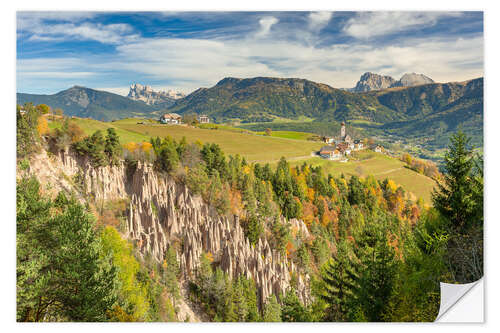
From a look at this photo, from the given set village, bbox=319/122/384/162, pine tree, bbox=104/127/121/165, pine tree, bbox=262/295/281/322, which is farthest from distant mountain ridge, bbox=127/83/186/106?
pine tree, bbox=262/295/281/322

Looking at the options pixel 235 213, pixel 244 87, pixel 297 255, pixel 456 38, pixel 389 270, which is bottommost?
pixel 297 255

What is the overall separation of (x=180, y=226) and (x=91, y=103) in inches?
169

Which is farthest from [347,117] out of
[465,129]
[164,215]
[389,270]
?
[164,215]

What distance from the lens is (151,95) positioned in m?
7.77

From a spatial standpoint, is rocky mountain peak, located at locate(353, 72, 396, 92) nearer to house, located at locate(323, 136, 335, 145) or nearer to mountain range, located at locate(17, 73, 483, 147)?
mountain range, located at locate(17, 73, 483, 147)

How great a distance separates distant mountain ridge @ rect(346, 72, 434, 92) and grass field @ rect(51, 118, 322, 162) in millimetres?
2163

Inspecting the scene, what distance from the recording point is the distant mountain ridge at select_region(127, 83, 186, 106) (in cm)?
749

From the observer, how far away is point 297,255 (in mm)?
9398

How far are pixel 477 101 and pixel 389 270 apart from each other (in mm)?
4362

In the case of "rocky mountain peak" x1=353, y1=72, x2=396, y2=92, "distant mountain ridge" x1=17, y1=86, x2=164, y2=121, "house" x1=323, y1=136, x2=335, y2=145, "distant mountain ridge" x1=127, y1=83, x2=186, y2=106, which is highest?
"rocky mountain peak" x1=353, y1=72, x2=396, y2=92

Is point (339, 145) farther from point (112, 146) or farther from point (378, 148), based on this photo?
point (112, 146)

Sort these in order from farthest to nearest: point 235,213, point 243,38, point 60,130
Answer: point 235,213 → point 60,130 → point 243,38
